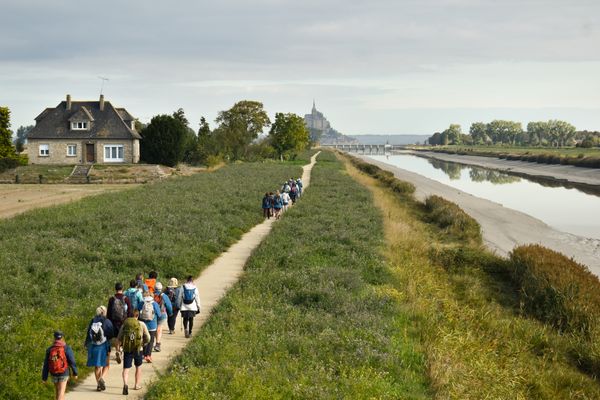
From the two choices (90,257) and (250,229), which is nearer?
(90,257)

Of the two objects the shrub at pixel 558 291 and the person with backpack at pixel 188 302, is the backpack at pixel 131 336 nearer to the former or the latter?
the person with backpack at pixel 188 302

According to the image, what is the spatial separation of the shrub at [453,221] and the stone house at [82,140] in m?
42.0

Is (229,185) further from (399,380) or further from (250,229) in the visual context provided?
(399,380)

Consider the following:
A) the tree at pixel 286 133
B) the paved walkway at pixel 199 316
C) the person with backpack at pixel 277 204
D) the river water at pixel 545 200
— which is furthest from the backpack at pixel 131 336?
the tree at pixel 286 133

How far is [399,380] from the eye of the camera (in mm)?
11484

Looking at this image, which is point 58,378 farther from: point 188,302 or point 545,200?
point 545,200

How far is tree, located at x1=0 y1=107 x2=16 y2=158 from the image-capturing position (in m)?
70.5

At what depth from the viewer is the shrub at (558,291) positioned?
1872cm

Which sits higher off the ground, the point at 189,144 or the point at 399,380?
the point at 189,144

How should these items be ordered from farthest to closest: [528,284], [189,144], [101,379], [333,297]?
[189,144] < [528,284] < [333,297] < [101,379]

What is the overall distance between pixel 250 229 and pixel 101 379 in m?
19.3

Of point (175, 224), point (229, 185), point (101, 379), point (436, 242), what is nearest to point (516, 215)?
point (436, 242)

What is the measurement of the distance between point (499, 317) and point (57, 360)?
537 inches

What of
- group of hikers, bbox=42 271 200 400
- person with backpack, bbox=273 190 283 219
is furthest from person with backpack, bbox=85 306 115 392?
person with backpack, bbox=273 190 283 219
